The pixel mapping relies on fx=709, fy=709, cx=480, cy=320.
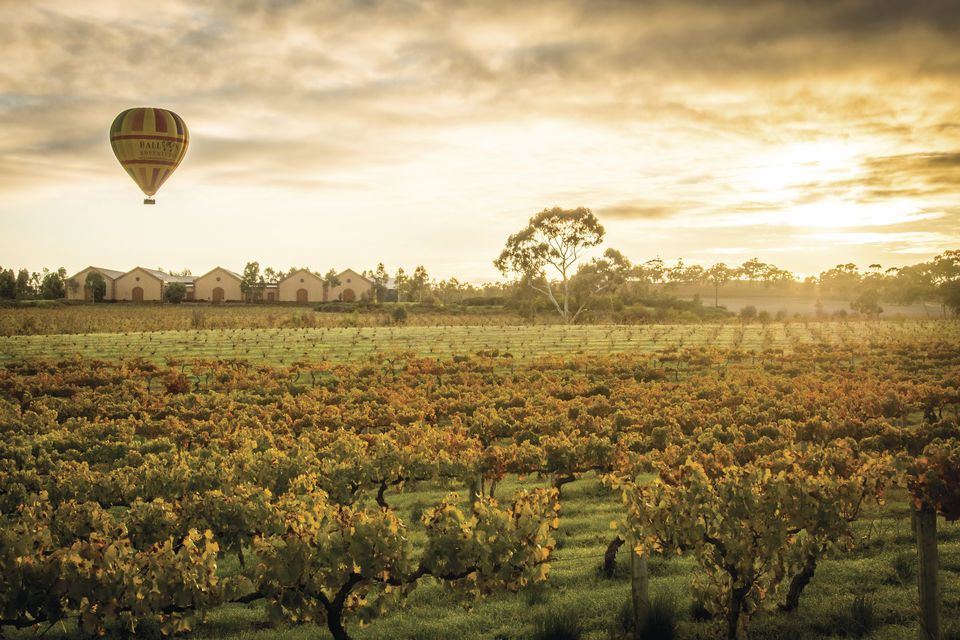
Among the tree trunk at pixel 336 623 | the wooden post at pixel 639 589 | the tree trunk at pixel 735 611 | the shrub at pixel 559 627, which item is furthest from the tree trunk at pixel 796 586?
the tree trunk at pixel 336 623

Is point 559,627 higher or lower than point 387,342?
lower

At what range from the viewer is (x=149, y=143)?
38.6m

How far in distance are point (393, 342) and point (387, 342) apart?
41 cm

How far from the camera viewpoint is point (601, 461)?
1428 centimetres

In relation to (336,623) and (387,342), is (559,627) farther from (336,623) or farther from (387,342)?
(387,342)

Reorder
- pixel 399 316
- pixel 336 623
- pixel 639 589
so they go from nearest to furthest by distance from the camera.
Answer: pixel 336 623 → pixel 639 589 → pixel 399 316

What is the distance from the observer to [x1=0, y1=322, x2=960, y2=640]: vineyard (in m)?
8.58

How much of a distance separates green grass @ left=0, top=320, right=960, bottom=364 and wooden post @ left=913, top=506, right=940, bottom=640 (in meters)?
31.6

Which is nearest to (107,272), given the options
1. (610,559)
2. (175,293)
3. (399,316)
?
(175,293)

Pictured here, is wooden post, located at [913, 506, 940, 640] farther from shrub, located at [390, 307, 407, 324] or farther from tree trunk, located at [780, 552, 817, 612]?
shrub, located at [390, 307, 407, 324]

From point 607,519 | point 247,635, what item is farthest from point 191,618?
point 607,519

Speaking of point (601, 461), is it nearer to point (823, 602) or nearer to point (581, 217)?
point (823, 602)

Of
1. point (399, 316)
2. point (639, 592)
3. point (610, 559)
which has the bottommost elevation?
point (610, 559)

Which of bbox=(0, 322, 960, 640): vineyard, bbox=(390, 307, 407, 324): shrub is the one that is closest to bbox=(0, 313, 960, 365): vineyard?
bbox=(390, 307, 407, 324): shrub
